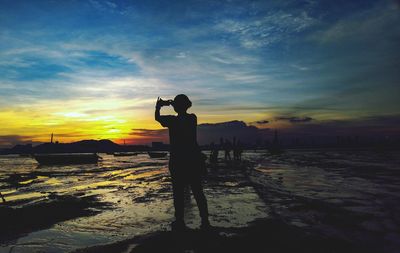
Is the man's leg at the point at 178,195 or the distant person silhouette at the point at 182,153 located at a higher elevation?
the distant person silhouette at the point at 182,153

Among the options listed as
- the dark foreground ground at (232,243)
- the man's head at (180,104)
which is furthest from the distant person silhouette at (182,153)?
the dark foreground ground at (232,243)

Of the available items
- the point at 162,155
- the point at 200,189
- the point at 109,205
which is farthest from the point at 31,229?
the point at 162,155

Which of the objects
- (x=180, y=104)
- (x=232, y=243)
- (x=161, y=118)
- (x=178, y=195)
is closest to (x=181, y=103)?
(x=180, y=104)

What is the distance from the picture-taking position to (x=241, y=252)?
4.04 meters

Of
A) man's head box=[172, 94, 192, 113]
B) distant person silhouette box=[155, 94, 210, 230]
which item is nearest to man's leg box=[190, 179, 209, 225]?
distant person silhouette box=[155, 94, 210, 230]

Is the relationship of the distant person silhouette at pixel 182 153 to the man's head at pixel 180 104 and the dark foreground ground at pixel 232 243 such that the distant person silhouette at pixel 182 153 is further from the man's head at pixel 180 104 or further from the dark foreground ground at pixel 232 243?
the dark foreground ground at pixel 232 243

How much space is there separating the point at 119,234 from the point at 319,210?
5157 millimetres

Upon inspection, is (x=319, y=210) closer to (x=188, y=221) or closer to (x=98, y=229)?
(x=188, y=221)

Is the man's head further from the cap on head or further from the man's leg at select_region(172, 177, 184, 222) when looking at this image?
the man's leg at select_region(172, 177, 184, 222)

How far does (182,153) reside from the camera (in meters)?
4.96

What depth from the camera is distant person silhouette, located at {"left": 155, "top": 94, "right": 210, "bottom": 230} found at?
4.93 m

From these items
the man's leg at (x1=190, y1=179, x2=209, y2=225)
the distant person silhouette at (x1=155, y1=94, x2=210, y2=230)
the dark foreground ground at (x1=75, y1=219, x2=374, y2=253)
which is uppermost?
the distant person silhouette at (x1=155, y1=94, x2=210, y2=230)

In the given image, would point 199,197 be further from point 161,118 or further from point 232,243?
point 161,118

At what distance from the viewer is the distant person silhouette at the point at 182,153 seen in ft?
16.2
